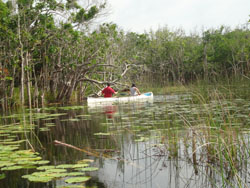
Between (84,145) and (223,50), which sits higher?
(223,50)

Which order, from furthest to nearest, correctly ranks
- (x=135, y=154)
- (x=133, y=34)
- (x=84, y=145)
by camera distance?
1. (x=133, y=34)
2. (x=84, y=145)
3. (x=135, y=154)

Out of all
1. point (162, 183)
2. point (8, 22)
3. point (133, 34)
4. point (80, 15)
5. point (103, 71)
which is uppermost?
point (133, 34)

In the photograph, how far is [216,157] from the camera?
3.99 meters

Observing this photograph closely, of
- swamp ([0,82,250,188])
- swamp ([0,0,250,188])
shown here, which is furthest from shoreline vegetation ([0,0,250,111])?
swamp ([0,82,250,188])

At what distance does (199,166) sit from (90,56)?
1600 cm

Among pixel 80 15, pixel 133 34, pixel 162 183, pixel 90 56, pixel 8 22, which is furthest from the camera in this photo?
pixel 133 34

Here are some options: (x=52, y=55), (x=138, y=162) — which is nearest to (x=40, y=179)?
(x=138, y=162)

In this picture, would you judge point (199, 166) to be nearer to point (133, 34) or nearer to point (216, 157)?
point (216, 157)

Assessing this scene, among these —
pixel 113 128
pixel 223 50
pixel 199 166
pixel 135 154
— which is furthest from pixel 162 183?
pixel 223 50

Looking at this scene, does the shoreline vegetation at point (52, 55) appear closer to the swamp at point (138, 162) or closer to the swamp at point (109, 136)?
the swamp at point (109, 136)

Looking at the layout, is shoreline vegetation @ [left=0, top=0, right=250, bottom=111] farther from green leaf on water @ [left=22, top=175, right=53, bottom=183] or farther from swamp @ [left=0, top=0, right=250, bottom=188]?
green leaf on water @ [left=22, top=175, right=53, bottom=183]

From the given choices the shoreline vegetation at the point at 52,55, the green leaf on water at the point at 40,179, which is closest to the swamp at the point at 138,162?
the green leaf on water at the point at 40,179

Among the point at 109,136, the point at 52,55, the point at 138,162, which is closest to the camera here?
the point at 138,162

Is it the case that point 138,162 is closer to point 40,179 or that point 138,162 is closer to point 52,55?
point 40,179
